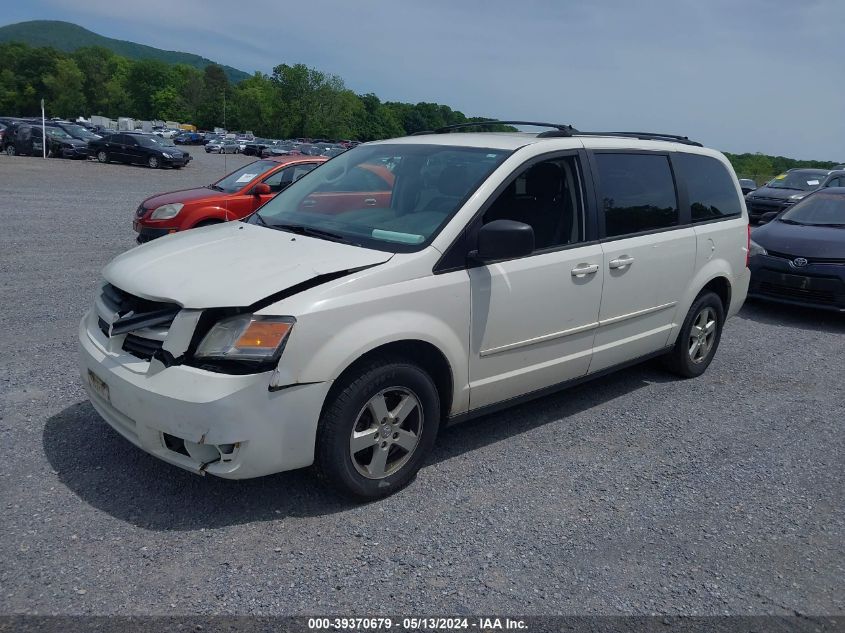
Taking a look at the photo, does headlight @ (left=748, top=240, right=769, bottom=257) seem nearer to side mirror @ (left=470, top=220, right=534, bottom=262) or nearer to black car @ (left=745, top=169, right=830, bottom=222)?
side mirror @ (left=470, top=220, right=534, bottom=262)

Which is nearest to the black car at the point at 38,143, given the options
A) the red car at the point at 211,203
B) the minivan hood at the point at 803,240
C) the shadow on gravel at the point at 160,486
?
the red car at the point at 211,203

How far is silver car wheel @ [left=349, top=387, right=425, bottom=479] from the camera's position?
3529 mm

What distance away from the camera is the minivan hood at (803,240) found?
326 inches

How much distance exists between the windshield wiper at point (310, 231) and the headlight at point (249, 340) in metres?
0.88

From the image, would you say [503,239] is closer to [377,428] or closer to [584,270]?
[584,270]

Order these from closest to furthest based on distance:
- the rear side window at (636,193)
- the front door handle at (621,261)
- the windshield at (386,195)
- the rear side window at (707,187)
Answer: the windshield at (386,195)
the front door handle at (621,261)
the rear side window at (636,193)
the rear side window at (707,187)

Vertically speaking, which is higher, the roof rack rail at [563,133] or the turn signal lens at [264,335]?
the roof rack rail at [563,133]

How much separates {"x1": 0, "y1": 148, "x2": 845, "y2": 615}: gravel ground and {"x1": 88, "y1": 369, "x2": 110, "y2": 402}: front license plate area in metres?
0.46

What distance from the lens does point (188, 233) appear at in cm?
446

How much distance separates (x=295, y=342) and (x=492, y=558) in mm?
1336

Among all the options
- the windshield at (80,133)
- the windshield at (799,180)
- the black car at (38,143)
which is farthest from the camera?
the windshield at (80,133)

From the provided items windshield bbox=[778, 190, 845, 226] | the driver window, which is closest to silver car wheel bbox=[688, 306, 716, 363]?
the driver window

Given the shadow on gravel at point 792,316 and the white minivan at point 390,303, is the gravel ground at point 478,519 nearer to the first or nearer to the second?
the white minivan at point 390,303

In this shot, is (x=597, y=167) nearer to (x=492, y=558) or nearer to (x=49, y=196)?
(x=492, y=558)
